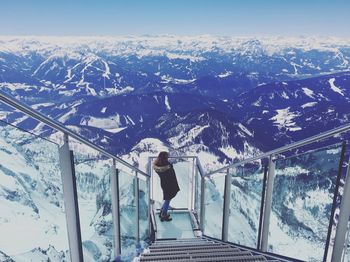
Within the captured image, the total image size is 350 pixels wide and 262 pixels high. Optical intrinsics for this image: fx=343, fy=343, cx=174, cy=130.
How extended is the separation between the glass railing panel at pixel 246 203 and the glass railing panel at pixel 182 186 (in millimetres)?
3180

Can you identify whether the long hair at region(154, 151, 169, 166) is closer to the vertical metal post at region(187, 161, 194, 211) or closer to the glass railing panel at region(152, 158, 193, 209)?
the glass railing panel at region(152, 158, 193, 209)

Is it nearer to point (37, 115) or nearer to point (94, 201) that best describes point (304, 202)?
point (94, 201)

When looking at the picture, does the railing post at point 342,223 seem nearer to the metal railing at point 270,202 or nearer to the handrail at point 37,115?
the metal railing at point 270,202

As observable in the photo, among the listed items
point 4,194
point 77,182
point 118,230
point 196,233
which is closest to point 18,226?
point 4,194

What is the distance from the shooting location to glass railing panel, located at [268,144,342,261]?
2.22 meters

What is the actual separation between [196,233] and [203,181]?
3.80ft

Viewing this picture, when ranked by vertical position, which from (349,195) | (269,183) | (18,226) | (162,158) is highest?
(18,226)

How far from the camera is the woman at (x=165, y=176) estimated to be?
6.26 metres

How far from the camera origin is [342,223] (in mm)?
1976

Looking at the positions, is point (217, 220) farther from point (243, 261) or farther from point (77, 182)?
point (77, 182)

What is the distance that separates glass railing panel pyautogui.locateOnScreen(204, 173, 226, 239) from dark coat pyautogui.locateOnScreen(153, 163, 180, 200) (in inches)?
28.6

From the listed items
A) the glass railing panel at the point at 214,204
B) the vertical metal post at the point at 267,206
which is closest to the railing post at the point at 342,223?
the vertical metal post at the point at 267,206

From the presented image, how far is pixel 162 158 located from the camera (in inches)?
245

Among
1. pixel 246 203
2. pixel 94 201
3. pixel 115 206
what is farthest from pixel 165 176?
pixel 94 201
